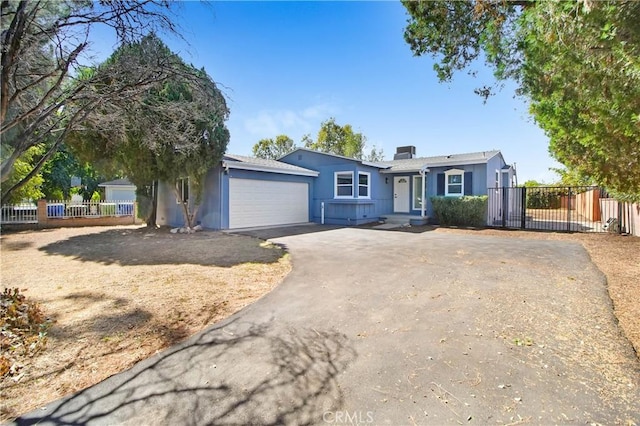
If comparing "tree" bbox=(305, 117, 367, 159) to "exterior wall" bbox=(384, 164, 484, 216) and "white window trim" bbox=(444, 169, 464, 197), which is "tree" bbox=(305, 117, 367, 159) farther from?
"white window trim" bbox=(444, 169, 464, 197)

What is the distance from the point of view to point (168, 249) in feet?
30.4

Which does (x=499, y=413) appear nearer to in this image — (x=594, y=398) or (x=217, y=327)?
(x=594, y=398)

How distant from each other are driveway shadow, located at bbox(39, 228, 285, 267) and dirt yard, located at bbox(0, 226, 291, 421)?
0.03 m

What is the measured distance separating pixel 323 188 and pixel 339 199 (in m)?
1.22

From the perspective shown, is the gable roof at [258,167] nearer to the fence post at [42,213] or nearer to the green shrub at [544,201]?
the fence post at [42,213]

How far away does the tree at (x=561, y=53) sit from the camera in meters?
3.68

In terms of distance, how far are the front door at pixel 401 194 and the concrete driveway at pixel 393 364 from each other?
42.1 feet

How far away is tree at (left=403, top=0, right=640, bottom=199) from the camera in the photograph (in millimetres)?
3684

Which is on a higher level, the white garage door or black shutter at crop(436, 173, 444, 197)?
black shutter at crop(436, 173, 444, 197)

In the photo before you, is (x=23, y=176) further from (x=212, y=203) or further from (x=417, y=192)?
(x=417, y=192)

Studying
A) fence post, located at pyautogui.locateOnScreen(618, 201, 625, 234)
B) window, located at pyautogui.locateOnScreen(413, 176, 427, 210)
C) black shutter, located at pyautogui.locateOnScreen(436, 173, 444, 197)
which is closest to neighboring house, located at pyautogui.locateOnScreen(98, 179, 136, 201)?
window, located at pyautogui.locateOnScreen(413, 176, 427, 210)

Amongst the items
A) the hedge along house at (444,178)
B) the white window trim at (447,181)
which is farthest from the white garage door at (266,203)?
the white window trim at (447,181)

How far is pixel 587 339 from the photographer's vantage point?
347 centimetres

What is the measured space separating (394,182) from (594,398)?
16710 mm
